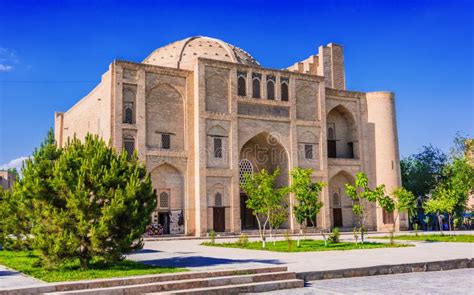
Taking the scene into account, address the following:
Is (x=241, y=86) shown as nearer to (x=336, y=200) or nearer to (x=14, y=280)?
(x=336, y=200)

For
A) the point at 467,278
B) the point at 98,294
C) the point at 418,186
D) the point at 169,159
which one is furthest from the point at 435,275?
the point at 418,186

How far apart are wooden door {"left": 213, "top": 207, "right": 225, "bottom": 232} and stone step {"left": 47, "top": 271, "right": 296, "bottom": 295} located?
17.4m

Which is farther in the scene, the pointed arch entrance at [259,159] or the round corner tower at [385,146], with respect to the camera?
the round corner tower at [385,146]

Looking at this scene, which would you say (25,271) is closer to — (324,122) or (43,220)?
(43,220)

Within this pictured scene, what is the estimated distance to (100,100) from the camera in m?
28.0

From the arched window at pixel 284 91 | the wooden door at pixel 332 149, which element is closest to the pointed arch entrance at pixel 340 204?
the wooden door at pixel 332 149

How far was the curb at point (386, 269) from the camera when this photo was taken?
33.6ft

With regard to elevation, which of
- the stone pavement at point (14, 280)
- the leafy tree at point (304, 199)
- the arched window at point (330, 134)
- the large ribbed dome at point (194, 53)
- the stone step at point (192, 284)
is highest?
the large ribbed dome at point (194, 53)

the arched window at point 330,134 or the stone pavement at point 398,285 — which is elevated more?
the arched window at point 330,134

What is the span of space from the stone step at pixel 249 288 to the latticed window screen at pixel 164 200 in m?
17.5

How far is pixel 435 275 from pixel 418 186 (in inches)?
1111

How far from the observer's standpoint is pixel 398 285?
9367mm

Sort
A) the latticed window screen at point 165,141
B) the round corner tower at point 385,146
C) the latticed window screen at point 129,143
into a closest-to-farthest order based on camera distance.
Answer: the latticed window screen at point 129,143 < the latticed window screen at point 165,141 < the round corner tower at point 385,146

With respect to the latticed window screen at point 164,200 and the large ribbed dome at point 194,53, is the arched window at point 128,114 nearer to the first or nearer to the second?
the latticed window screen at point 164,200
